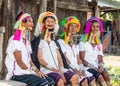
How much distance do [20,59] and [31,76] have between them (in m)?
0.30

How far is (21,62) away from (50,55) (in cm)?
74

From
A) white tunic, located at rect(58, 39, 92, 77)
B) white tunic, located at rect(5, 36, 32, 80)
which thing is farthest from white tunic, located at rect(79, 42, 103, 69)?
white tunic, located at rect(5, 36, 32, 80)

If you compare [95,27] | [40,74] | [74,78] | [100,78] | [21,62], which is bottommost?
[100,78]

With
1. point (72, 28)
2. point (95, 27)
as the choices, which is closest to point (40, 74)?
point (72, 28)

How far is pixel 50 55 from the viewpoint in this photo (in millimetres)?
5781

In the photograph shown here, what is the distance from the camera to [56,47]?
5945 mm

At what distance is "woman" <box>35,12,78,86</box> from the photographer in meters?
5.68

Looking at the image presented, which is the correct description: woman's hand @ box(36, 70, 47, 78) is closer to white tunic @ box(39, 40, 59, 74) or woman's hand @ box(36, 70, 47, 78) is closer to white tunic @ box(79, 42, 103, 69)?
white tunic @ box(39, 40, 59, 74)

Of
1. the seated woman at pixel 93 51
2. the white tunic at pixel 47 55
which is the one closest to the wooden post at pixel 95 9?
the seated woman at pixel 93 51

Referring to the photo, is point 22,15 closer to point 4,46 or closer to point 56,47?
point 56,47

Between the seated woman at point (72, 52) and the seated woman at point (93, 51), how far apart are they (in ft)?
0.91

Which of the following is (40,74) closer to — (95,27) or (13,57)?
(13,57)

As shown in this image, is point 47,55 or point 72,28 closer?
point 47,55

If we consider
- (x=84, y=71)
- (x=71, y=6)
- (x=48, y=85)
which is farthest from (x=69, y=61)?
(x=71, y=6)
